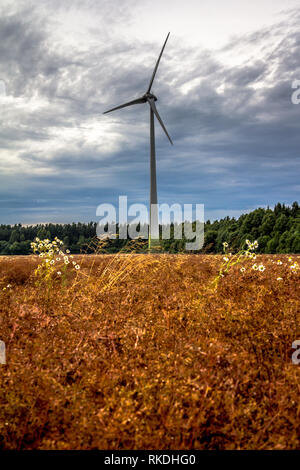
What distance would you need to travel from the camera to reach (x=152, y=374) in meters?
3.47

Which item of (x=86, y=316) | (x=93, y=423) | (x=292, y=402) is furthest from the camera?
(x=86, y=316)

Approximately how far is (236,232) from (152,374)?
3417 centimetres

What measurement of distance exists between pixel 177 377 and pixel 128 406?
1.96ft

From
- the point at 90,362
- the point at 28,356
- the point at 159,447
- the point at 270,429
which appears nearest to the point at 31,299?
the point at 28,356

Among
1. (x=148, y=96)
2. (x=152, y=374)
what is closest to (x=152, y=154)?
(x=148, y=96)

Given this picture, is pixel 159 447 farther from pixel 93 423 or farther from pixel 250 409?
pixel 250 409

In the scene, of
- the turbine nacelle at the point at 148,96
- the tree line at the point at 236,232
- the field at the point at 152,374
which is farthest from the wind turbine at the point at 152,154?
the field at the point at 152,374

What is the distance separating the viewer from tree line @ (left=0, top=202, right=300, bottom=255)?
32.0 metres

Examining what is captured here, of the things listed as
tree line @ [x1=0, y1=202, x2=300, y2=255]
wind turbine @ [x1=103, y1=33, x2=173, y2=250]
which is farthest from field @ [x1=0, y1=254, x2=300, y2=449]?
tree line @ [x1=0, y1=202, x2=300, y2=255]

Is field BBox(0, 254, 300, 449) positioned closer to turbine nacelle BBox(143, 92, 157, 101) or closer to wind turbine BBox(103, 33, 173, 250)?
wind turbine BBox(103, 33, 173, 250)

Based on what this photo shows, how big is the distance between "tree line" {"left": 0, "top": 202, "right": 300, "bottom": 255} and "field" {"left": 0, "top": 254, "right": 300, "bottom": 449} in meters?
24.6

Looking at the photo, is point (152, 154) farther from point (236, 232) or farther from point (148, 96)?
point (236, 232)
